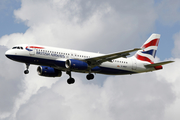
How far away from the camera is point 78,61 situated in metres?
57.2

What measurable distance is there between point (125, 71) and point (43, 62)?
16.7 meters

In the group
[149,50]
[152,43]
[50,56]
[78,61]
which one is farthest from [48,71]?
[152,43]

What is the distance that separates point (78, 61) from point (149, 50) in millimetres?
18835

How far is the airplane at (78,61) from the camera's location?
5553 centimetres

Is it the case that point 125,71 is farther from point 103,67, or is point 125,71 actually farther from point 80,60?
point 80,60

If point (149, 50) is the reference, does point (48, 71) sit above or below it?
below

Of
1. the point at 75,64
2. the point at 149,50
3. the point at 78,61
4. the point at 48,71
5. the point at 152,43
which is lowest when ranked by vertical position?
the point at 75,64

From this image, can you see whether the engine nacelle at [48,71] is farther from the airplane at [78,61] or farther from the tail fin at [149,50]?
the tail fin at [149,50]

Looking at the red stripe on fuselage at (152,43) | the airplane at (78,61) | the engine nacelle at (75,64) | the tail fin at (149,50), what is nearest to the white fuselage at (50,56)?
the airplane at (78,61)

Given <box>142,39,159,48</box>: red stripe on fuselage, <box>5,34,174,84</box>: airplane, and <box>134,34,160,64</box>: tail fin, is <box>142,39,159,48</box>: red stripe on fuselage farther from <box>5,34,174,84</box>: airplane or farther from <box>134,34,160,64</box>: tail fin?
<box>5,34,174,84</box>: airplane

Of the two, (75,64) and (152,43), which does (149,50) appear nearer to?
(152,43)

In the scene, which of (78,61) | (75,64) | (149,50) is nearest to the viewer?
(75,64)

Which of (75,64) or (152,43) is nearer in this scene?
(75,64)

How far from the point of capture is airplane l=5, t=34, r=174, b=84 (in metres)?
55.5
